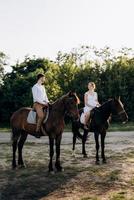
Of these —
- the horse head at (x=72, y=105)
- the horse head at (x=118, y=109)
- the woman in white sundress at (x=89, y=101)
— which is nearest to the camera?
the horse head at (x=72, y=105)

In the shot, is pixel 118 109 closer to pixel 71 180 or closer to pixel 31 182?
pixel 71 180

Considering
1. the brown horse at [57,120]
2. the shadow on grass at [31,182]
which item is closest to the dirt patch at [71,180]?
the shadow on grass at [31,182]

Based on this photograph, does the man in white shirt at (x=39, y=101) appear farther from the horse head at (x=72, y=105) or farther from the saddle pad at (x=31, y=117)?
the horse head at (x=72, y=105)

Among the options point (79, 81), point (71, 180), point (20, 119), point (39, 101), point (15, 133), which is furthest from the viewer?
point (79, 81)

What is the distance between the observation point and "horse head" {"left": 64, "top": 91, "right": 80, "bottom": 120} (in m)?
13.8

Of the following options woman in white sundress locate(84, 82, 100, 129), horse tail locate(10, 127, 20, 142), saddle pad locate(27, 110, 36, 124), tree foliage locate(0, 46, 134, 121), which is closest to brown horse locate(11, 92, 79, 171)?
saddle pad locate(27, 110, 36, 124)

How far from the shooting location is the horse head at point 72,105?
1380cm

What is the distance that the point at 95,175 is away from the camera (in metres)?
13.4

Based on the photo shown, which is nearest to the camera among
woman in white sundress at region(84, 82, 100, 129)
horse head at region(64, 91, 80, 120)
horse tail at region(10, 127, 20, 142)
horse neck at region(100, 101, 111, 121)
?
horse head at region(64, 91, 80, 120)

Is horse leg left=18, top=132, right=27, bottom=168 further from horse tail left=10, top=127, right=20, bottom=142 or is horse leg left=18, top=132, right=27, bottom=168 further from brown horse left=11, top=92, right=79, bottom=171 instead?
horse tail left=10, top=127, right=20, bottom=142

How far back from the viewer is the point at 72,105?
1383cm

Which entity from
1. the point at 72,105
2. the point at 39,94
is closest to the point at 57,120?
the point at 72,105

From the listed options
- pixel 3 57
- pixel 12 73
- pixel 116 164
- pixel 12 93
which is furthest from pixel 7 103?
pixel 116 164

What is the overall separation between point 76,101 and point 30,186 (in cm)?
325
